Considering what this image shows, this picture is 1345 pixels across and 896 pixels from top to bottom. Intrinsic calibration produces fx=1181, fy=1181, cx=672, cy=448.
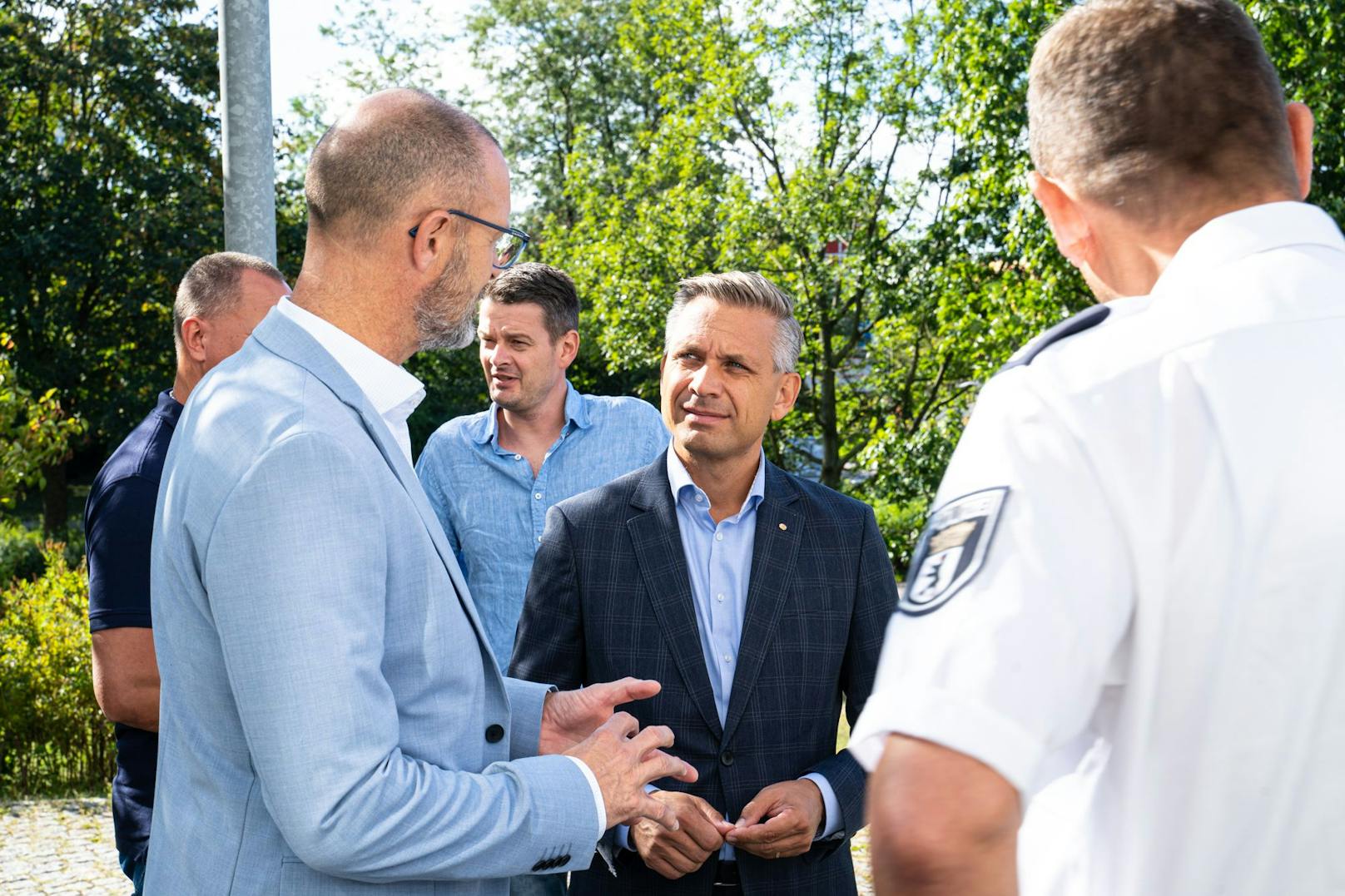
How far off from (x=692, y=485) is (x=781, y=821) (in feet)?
3.17

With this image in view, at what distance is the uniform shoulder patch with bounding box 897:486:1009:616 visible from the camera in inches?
46.3

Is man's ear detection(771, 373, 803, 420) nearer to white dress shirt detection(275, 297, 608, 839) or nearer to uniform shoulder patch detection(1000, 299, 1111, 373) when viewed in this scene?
white dress shirt detection(275, 297, 608, 839)

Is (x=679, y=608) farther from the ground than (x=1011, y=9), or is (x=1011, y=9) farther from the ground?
(x=1011, y=9)

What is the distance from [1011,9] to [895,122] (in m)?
6.16

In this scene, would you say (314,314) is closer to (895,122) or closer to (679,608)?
(679,608)

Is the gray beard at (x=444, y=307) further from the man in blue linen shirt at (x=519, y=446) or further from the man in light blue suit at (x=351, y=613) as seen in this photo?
the man in blue linen shirt at (x=519, y=446)

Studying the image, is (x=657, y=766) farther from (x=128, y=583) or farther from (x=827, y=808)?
(x=128, y=583)

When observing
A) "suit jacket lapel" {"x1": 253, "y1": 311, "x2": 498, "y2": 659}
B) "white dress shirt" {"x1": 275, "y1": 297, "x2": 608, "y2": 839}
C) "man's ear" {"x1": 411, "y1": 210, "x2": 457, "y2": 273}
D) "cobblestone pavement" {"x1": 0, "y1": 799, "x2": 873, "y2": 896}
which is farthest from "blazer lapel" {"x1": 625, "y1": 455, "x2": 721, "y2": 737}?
"cobblestone pavement" {"x1": 0, "y1": 799, "x2": 873, "y2": 896}

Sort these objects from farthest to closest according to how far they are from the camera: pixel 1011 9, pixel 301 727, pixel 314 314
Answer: pixel 1011 9 < pixel 314 314 < pixel 301 727

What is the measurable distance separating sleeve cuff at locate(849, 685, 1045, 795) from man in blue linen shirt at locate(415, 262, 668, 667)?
3215 mm

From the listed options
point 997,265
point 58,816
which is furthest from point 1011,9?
point 58,816

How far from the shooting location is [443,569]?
2.03 meters

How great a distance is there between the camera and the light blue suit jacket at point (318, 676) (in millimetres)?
1783

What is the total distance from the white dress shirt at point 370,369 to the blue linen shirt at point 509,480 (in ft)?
6.95
